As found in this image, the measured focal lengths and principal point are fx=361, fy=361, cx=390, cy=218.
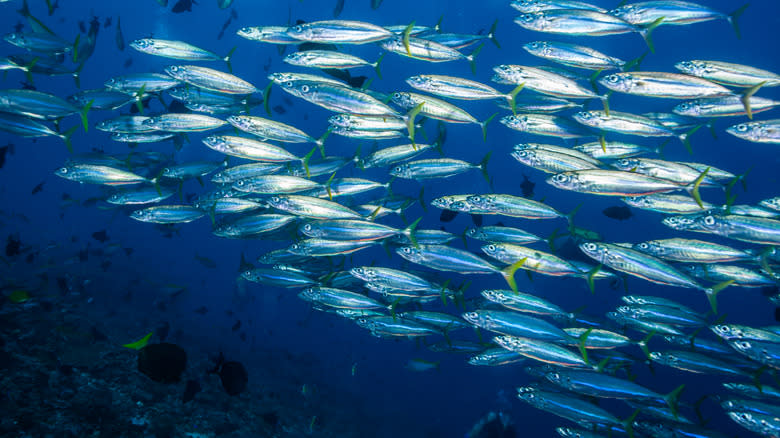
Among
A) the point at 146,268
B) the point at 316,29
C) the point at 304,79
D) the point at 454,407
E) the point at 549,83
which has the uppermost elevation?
the point at 316,29

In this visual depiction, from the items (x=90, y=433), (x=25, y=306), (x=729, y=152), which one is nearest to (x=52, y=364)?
(x=90, y=433)

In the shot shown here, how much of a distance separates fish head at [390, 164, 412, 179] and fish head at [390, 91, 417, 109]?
0.91 m

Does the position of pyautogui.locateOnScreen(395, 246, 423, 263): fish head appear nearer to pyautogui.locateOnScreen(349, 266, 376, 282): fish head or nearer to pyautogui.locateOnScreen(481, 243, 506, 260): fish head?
pyautogui.locateOnScreen(349, 266, 376, 282): fish head

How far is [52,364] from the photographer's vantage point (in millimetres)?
5738

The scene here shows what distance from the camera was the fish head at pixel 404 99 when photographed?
4.96 meters

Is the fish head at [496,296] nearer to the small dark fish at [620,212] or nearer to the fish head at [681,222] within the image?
the fish head at [681,222]

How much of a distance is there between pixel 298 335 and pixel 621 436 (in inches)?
1051

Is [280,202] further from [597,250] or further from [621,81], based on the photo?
[621,81]

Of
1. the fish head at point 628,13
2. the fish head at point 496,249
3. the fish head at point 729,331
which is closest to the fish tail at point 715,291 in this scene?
the fish head at point 729,331

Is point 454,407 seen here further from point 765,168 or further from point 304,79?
point 765,168

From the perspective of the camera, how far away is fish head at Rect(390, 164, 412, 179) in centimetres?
557

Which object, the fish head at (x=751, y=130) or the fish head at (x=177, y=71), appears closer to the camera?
the fish head at (x=751, y=130)

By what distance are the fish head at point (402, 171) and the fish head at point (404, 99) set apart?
0.91 metres

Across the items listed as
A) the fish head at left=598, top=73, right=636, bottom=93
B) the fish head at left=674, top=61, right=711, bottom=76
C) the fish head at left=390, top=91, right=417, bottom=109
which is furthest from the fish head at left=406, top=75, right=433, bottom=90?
the fish head at left=674, top=61, right=711, bottom=76
